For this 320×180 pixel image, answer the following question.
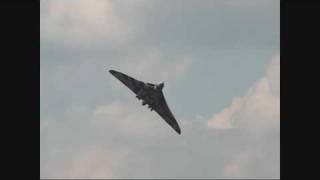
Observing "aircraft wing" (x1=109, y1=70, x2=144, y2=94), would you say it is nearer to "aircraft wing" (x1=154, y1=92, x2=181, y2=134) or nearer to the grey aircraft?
the grey aircraft

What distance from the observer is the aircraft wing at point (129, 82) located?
610 feet

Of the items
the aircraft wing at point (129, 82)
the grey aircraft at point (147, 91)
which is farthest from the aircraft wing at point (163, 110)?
the aircraft wing at point (129, 82)

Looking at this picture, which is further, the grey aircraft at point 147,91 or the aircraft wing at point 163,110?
the aircraft wing at point 163,110

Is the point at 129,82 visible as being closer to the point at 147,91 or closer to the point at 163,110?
the point at 147,91

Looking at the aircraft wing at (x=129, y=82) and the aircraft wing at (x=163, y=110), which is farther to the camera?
the aircraft wing at (x=163, y=110)

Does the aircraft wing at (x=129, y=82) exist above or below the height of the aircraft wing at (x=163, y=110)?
above

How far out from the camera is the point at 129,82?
189125 millimetres

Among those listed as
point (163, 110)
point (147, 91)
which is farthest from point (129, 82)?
point (163, 110)

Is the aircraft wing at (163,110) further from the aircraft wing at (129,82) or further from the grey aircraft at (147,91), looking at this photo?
the aircraft wing at (129,82)
